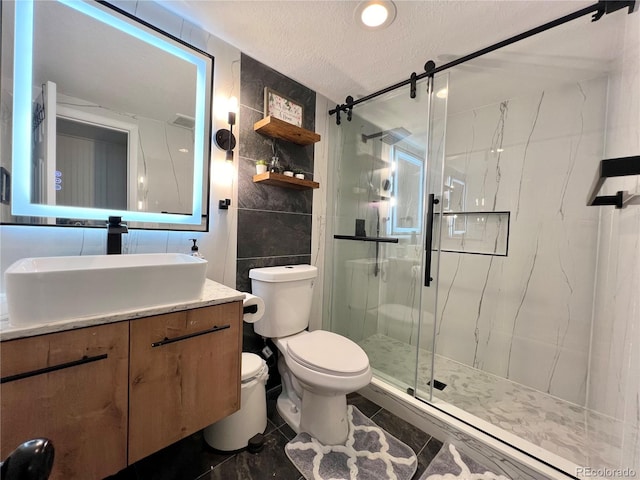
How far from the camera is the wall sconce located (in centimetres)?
146

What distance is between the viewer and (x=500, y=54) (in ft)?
4.72

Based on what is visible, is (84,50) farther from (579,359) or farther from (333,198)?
(579,359)

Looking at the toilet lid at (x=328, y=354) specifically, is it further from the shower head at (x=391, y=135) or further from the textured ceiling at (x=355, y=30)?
the textured ceiling at (x=355, y=30)

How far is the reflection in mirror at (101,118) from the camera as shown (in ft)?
3.19

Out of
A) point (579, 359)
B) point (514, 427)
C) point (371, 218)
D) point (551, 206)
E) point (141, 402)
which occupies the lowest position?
point (514, 427)

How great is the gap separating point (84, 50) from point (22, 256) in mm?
898

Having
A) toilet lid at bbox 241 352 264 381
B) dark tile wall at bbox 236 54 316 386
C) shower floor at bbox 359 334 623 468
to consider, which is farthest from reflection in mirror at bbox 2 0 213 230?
shower floor at bbox 359 334 623 468

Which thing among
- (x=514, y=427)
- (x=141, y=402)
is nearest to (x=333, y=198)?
(x=141, y=402)

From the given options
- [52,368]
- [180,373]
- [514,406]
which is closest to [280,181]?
[180,373]

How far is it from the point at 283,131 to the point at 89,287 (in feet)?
4.21

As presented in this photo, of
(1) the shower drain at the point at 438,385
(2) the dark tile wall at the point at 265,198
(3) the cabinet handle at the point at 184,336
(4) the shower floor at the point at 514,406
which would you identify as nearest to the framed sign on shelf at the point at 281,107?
(2) the dark tile wall at the point at 265,198

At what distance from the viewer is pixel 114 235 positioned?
1.09m

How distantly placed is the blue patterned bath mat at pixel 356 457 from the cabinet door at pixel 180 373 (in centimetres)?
48

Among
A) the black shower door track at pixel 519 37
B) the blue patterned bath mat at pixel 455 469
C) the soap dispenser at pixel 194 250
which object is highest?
the black shower door track at pixel 519 37
